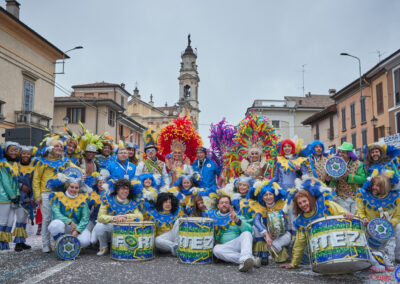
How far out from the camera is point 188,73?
66500 millimetres

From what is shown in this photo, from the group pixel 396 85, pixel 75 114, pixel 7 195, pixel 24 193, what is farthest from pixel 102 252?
pixel 75 114

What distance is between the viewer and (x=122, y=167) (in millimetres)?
6199

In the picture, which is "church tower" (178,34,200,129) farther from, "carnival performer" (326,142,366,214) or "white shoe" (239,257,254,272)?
"white shoe" (239,257,254,272)

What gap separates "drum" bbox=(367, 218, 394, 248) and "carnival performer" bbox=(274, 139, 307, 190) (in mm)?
1458

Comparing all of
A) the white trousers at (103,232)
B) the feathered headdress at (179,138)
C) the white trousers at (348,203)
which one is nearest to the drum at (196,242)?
the white trousers at (103,232)

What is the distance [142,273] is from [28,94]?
16726mm

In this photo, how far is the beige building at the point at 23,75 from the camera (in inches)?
651

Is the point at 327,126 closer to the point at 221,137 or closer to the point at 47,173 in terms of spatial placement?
the point at 221,137

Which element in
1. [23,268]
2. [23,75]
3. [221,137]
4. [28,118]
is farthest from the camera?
[23,75]

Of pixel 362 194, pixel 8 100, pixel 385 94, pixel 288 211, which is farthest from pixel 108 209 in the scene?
pixel 385 94

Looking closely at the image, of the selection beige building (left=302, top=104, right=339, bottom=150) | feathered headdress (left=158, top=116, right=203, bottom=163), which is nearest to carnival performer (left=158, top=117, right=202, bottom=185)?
feathered headdress (left=158, top=116, right=203, bottom=163)

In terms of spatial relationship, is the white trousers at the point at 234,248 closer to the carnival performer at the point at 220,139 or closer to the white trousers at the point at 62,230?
the white trousers at the point at 62,230

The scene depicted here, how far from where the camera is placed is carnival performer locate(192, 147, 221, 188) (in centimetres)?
677

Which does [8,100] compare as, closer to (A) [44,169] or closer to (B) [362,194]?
(A) [44,169]
